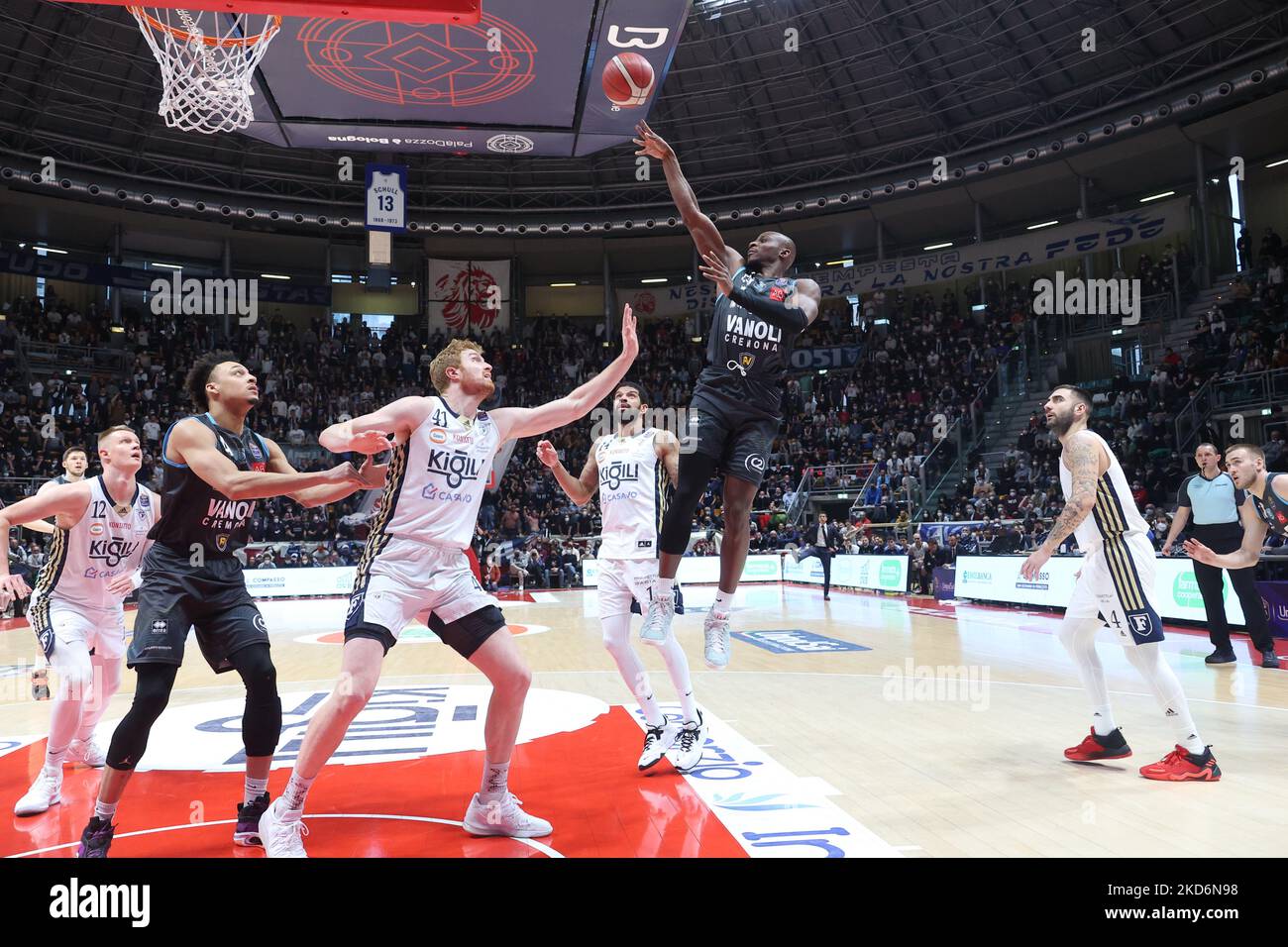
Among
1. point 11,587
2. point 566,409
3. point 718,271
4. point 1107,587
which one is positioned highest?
point 718,271

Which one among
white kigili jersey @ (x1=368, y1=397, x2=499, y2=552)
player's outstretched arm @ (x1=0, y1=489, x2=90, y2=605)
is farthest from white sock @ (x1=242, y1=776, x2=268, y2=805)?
player's outstretched arm @ (x1=0, y1=489, x2=90, y2=605)

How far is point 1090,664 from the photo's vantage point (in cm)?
560

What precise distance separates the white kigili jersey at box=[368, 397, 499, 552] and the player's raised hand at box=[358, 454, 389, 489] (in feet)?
0.14

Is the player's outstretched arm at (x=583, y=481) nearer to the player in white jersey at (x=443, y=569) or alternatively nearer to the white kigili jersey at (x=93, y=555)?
the player in white jersey at (x=443, y=569)

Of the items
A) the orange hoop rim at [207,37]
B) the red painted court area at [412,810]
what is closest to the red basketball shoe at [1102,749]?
the red painted court area at [412,810]

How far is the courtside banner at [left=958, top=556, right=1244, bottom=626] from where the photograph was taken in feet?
38.9

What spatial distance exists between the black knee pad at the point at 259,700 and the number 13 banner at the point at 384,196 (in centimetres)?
1995

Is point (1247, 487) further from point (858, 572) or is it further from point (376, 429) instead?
point (858, 572)

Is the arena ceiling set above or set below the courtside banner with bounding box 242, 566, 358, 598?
above

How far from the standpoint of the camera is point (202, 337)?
30625 millimetres

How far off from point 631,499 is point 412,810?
7.68 feet

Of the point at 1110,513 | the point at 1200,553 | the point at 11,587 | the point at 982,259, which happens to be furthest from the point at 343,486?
the point at 982,259

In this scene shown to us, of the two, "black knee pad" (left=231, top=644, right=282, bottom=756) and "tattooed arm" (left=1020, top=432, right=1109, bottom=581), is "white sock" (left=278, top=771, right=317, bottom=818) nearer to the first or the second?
"black knee pad" (left=231, top=644, right=282, bottom=756)

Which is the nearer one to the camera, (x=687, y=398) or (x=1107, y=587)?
(x=1107, y=587)
